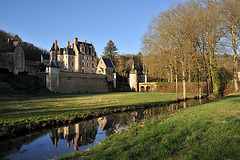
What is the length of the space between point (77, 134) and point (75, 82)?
27218mm

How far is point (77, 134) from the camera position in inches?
289

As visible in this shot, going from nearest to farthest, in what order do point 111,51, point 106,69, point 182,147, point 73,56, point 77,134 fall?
point 182,147
point 77,134
point 106,69
point 73,56
point 111,51

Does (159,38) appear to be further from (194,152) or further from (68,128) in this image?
(194,152)

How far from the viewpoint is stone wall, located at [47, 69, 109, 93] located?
28.9 metres

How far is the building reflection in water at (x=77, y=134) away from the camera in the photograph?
6.49 metres

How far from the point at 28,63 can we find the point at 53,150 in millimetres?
43890

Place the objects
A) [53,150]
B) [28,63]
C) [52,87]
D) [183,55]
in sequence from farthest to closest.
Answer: [28,63]
[52,87]
[183,55]
[53,150]

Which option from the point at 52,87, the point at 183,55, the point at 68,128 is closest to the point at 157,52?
the point at 183,55

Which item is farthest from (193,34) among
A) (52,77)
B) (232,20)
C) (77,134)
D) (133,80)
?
(133,80)

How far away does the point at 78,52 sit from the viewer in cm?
4553

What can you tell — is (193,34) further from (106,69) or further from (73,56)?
(73,56)

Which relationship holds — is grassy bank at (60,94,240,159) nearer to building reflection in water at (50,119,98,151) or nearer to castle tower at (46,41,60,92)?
building reflection in water at (50,119,98,151)

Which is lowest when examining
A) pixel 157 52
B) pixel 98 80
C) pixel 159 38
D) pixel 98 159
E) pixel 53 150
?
pixel 53 150

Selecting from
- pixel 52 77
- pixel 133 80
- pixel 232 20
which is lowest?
pixel 133 80
